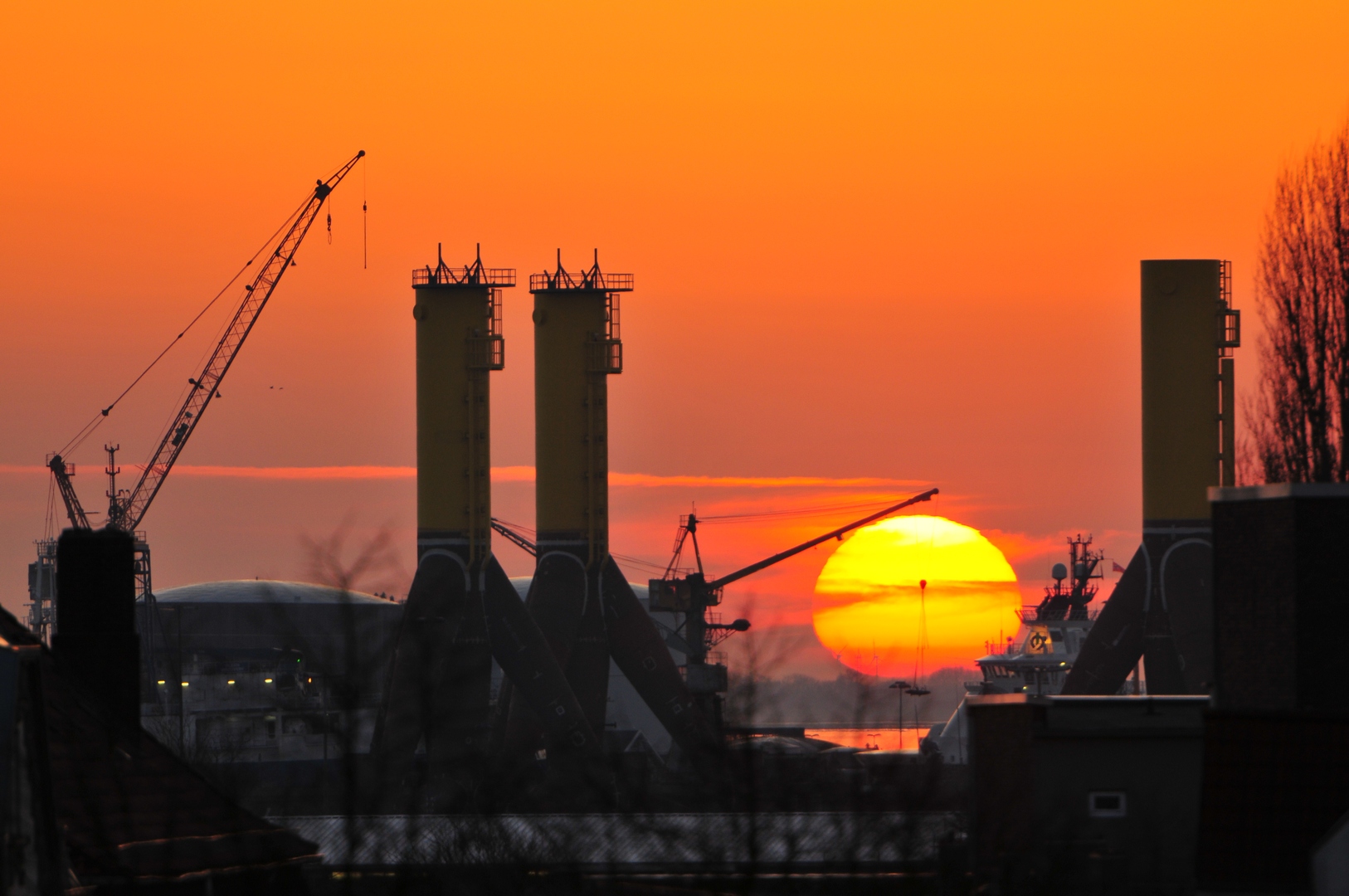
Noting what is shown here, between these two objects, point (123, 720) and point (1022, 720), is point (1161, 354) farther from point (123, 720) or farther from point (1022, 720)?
point (123, 720)

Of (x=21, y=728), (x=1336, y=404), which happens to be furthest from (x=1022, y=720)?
(x=1336, y=404)

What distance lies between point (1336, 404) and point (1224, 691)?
14.2m

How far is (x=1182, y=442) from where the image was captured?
67375 millimetres

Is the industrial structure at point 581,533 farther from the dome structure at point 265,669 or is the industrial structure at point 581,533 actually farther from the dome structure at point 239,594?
the dome structure at point 239,594

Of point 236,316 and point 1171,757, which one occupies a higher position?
point 236,316

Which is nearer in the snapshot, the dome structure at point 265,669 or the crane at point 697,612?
the dome structure at point 265,669

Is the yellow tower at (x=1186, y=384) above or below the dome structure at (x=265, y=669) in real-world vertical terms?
above

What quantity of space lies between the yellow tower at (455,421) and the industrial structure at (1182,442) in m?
24.5

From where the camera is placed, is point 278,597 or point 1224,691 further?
point 278,597

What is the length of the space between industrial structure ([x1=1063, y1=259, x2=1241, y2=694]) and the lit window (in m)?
46.0

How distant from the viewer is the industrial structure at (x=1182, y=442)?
6712 cm

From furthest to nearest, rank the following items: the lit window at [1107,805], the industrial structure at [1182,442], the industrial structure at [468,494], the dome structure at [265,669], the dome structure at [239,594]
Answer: the dome structure at [239,594]
the industrial structure at [468,494]
the industrial structure at [1182,442]
the lit window at [1107,805]
the dome structure at [265,669]

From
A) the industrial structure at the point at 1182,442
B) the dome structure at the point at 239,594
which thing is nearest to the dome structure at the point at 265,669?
the dome structure at the point at 239,594

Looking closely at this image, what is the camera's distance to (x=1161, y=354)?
221ft
